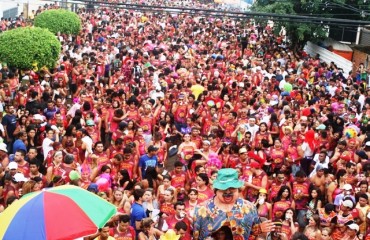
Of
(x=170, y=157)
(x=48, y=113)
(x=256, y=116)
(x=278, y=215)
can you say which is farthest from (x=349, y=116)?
(x=48, y=113)

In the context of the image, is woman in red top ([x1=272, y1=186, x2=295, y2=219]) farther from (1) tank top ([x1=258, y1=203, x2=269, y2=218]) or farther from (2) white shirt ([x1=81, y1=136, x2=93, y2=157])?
(2) white shirt ([x1=81, y1=136, x2=93, y2=157])

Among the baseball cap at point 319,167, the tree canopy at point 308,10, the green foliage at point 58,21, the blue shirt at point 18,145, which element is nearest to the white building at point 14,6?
the green foliage at point 58,21

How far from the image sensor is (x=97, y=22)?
92.9 feet

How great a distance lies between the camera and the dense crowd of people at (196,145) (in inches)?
287

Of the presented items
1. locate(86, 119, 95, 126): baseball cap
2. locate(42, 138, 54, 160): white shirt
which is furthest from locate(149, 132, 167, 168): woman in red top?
locate(42, 138, 54, 160): white shirt

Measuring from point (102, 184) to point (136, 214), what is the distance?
2.68 ft

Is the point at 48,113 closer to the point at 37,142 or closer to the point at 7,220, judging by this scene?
the point at 37,142

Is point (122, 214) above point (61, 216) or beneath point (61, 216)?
beneath

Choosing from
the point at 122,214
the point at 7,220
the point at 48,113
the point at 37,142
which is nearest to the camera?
the point at 7,220

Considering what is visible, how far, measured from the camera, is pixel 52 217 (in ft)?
16.2

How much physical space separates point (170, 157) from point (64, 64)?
565 cm

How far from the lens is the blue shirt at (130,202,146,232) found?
7.47 meters

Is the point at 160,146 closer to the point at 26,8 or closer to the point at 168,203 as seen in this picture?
the point at 168,203

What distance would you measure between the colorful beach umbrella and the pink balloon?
2610 mm
